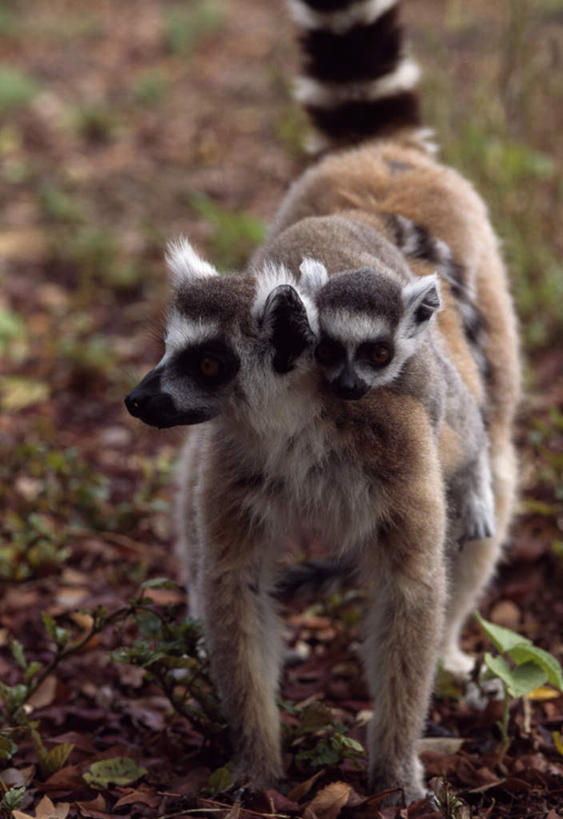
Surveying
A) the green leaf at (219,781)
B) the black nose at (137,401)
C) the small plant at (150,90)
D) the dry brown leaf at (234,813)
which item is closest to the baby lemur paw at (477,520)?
the green leaf at (219,781)

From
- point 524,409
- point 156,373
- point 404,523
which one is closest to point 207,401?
point 156,373

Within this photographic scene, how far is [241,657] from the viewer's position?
123 inches

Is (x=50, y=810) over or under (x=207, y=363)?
under

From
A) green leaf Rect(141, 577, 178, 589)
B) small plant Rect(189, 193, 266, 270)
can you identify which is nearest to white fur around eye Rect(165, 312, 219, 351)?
green leaf Rect(141, 577, 178, 589)

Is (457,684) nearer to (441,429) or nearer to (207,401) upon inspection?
(441,429)

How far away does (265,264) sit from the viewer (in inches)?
118

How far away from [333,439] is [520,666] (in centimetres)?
94

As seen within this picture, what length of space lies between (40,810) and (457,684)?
64.0 inches

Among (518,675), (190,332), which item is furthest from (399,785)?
(190,332)

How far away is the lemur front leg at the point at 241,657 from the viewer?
3.10 metres

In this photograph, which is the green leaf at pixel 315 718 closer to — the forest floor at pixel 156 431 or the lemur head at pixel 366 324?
the forest floor at pixel 156 431

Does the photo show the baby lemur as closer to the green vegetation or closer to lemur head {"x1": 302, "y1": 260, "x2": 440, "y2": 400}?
lemur head {"x1": 302, "y1": 260, "x2": 440, "y2": 400}

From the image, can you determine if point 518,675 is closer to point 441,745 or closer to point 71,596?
point 441,745

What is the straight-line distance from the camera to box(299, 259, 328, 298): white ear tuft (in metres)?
2.87
